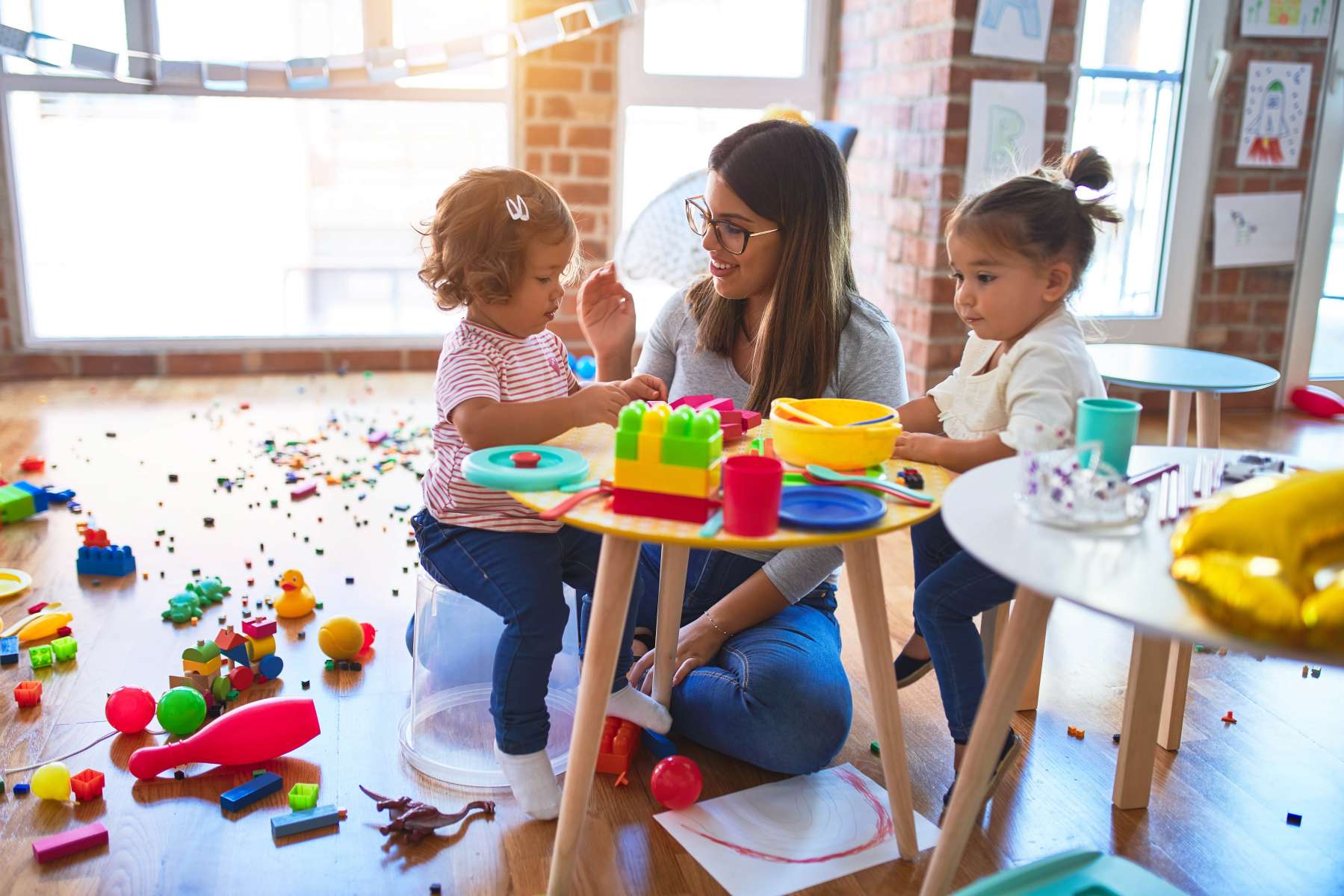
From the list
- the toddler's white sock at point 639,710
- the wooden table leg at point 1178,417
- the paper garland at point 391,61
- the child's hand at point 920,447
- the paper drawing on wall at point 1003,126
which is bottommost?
the toddler's white sock at point 639,710

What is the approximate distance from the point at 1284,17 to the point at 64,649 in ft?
12.5

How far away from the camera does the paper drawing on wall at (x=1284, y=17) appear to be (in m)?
3.56

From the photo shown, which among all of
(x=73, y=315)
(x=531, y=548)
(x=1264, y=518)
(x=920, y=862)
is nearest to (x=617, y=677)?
(x=531, y=548)

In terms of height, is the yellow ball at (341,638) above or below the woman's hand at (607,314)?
below

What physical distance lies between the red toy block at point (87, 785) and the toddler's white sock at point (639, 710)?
0.69 m

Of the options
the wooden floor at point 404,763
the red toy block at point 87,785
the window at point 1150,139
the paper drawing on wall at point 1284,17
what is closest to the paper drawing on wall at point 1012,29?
the window at point 1150,139

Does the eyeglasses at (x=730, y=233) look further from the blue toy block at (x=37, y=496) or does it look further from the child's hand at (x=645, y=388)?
the blue toy block at (x=37, y=496)

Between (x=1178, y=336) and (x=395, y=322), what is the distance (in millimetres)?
2798

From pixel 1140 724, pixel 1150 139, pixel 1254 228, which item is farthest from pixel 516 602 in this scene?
pixel 1254 228

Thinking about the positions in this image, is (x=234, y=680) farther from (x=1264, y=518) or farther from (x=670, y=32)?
(x=670, y=32)

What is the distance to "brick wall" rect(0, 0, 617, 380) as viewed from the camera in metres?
3.87

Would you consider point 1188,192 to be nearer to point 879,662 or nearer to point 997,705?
point 879,662

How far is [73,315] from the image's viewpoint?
13.2 feet

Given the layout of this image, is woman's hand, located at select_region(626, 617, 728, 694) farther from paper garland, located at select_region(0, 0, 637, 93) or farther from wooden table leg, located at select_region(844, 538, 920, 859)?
paper garland, located at select_region(0, 0, 637, 93)
